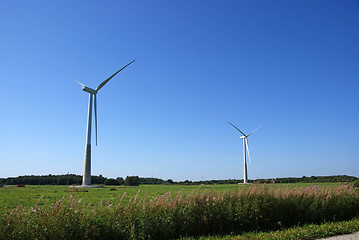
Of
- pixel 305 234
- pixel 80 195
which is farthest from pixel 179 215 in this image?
pixel 80 195

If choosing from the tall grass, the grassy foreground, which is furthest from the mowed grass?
the grassy foreground

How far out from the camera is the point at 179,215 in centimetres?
996

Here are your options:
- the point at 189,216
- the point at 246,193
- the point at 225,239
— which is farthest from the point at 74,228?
the point at 246,193

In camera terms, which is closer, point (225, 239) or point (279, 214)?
point (225, 239)

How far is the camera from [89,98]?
58.6 metres

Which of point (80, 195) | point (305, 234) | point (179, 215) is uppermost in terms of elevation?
point (179, 215)

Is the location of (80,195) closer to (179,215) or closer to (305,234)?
(179,215)

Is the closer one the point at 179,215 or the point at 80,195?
the point at 179,215

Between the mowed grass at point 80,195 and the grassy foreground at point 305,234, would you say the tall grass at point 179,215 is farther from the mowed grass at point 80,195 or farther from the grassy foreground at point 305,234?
the grassy foreground at point 305,234

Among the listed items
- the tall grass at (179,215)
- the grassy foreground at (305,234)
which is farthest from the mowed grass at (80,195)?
the grassy foreground at (305,234)

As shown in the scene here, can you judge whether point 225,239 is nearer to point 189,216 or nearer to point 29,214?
point 189,216

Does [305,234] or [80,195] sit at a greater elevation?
[305,234]

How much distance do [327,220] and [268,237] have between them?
18.6 feet

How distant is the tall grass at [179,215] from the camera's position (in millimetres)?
8211
